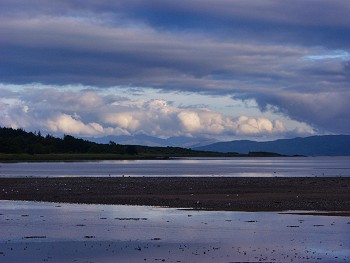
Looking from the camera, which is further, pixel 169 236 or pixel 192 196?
pixel 192 196

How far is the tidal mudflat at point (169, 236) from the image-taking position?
22.3m

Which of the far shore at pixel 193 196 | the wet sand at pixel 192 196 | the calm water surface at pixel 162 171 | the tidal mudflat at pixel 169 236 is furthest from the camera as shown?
the calm water surface at pixel 162 171

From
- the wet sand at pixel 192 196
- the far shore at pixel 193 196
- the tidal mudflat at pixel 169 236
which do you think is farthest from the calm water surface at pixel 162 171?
the tidal mudflat at pixel 169 236

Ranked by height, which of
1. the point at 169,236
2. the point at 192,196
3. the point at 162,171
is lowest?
the point at 169,236

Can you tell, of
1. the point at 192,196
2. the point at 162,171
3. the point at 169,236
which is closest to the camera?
the point at 169,236

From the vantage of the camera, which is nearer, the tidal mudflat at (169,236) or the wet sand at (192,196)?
the tidal mudflat at (169,236)

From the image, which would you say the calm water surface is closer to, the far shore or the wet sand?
the far shore

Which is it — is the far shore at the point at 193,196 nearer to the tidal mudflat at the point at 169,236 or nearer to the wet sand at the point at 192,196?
the wet sand at the point at 192,196

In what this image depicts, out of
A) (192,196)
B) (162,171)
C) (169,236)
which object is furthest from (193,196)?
(162,171)

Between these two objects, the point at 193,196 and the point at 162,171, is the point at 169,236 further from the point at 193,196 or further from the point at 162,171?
the point at 162,171

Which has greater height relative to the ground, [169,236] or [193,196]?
[193,196]

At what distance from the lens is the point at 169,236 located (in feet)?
88.0

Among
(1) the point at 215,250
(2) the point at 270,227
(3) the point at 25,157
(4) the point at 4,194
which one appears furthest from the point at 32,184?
(3) the point at 25,157

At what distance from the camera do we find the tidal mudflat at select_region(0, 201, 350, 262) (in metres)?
22.3
